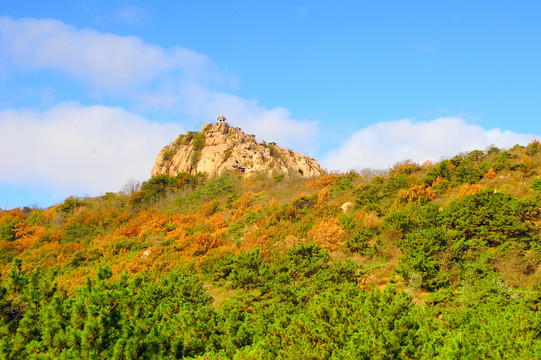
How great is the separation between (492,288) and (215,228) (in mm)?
24772

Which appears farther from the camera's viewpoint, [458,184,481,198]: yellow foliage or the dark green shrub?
[458,184,481,198]: yellow foliage

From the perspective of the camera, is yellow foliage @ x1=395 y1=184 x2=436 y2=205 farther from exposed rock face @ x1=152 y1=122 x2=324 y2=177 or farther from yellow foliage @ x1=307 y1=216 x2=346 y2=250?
exposed rock face @ x1=152 y1=122 x2=324 y2=177

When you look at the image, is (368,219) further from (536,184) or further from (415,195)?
(536,184)

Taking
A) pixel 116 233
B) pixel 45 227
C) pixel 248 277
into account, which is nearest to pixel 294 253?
pixel 248 277

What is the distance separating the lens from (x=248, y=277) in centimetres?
2169

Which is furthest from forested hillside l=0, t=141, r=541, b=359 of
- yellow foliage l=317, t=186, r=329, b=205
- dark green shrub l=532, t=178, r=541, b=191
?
yellow foliage l=317, t=186, r=329, b=205

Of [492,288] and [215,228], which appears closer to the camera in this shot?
[492,288]

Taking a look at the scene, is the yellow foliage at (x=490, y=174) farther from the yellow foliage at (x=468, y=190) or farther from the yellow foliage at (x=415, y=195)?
the yellow foliage at (x=415, y=195)

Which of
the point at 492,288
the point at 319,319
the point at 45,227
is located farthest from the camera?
the point at 45,227

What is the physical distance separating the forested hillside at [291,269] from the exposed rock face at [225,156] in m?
5.58

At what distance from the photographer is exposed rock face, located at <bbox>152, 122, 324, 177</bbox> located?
56688mm

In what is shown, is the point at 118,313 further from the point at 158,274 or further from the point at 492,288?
the point at 158,274

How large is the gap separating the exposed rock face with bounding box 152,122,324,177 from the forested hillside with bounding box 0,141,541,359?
18.3ft

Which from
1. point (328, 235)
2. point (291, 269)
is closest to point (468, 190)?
point (328, 235)
